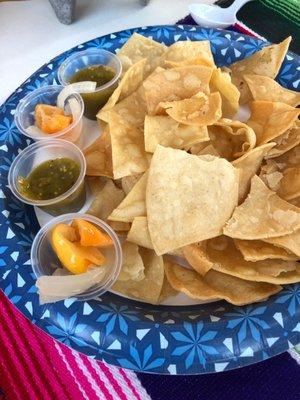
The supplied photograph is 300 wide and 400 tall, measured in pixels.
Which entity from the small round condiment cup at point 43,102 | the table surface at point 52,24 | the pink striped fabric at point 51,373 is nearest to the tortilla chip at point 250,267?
the pink striped fabric at point 51,373

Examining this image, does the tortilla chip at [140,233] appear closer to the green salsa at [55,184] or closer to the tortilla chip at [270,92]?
the green salsa at [55,184]

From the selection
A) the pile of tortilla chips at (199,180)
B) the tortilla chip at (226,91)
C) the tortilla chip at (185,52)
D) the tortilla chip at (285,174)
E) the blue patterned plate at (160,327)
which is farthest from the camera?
the tortilla chip at (185,52)

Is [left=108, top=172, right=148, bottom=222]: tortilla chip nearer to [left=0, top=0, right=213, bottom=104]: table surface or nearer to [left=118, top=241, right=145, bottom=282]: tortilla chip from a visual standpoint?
[left=118, top=241, right=145, bottom=282]: tortilla chip

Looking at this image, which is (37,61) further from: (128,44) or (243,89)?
(243,89)

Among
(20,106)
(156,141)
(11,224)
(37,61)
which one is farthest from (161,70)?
(37,61)

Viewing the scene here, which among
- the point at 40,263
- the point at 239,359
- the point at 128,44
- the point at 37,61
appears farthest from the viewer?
the point at 37,61

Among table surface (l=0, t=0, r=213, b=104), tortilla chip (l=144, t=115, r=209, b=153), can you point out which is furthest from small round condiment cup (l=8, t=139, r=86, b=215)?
table surface (l=0, t=0, r=213, b=104)
